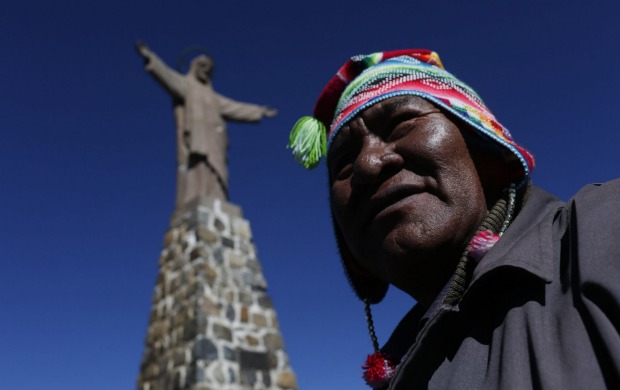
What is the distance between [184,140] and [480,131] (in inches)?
210

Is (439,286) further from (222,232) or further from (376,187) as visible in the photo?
(222,232)

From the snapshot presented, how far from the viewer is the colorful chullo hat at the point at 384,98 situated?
121cm

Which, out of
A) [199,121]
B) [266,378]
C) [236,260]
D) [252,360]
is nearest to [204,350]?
[252,360]

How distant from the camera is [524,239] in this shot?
89 cm

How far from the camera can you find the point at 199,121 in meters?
6.19

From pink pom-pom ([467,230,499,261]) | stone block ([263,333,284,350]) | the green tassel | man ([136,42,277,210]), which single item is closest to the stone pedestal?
stone block ([263,333,284,350])

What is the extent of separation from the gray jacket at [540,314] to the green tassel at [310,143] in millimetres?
738

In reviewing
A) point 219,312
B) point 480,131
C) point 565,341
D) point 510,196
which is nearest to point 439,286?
point 510,196

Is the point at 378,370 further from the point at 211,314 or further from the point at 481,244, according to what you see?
the point at 211,314

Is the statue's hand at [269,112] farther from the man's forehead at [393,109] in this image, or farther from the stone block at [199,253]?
the man's forehead at [393,109]

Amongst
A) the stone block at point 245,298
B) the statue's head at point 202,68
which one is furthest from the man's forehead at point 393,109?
the statue's head at point 202,68

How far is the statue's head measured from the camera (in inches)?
265

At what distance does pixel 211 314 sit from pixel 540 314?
13.2 feet

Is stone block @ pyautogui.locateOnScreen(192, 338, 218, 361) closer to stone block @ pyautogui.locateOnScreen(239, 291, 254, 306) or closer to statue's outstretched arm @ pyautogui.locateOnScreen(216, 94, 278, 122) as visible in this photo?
stone block @ pyautogui.locateOnScreen(239, 291, 254, 306)
